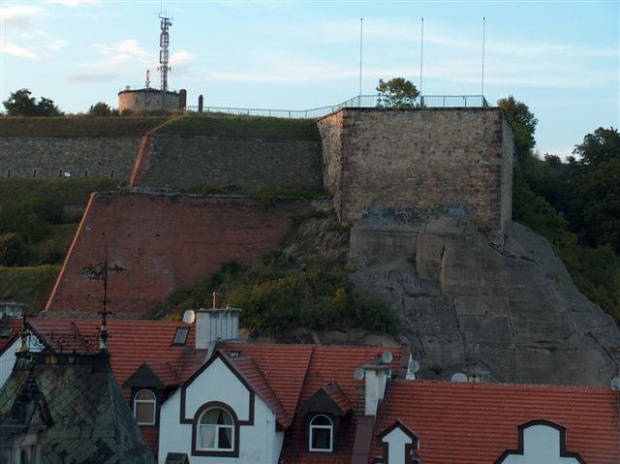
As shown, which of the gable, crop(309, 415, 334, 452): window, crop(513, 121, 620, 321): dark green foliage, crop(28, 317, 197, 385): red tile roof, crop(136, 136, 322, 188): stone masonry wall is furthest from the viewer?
crop(136, 136, 322, 188): stone masonry wall

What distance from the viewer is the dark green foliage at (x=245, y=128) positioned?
54.8 meters

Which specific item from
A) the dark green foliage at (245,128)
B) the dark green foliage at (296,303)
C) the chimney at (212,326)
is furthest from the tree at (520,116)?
the chimney at (212,326)

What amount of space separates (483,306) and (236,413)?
21599mm

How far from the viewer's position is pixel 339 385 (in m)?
26.3

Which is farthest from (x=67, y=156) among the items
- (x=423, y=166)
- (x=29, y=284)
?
(x=423, y=166)

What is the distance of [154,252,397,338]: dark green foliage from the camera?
4338 centimetres

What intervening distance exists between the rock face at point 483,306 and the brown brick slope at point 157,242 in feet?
14.8

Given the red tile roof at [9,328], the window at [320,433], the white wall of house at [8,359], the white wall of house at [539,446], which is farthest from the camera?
the red tile roof at [9,328]

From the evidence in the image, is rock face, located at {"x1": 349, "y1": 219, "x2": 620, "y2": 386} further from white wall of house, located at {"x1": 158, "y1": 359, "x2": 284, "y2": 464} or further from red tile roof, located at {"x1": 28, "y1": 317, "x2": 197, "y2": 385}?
white wall of house, located at {"x1": 158, "y1": 359, "x2": 284, "y2": 464}

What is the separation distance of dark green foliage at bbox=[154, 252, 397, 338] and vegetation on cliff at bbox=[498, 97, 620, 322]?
9292 mm

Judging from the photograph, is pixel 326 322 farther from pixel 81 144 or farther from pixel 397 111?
pixel 81 144

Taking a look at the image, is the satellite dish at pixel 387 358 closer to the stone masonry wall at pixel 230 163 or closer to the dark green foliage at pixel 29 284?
the dark green foliage at pixel 29 284

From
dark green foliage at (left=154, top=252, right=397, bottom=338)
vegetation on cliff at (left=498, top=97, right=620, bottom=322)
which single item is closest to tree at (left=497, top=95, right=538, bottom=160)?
vegetation on cliff at (left=498, top=97, right=620, bottom=322)

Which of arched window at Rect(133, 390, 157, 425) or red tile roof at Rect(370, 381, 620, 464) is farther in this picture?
arched window at Rect(133, 390, 157, 425)
